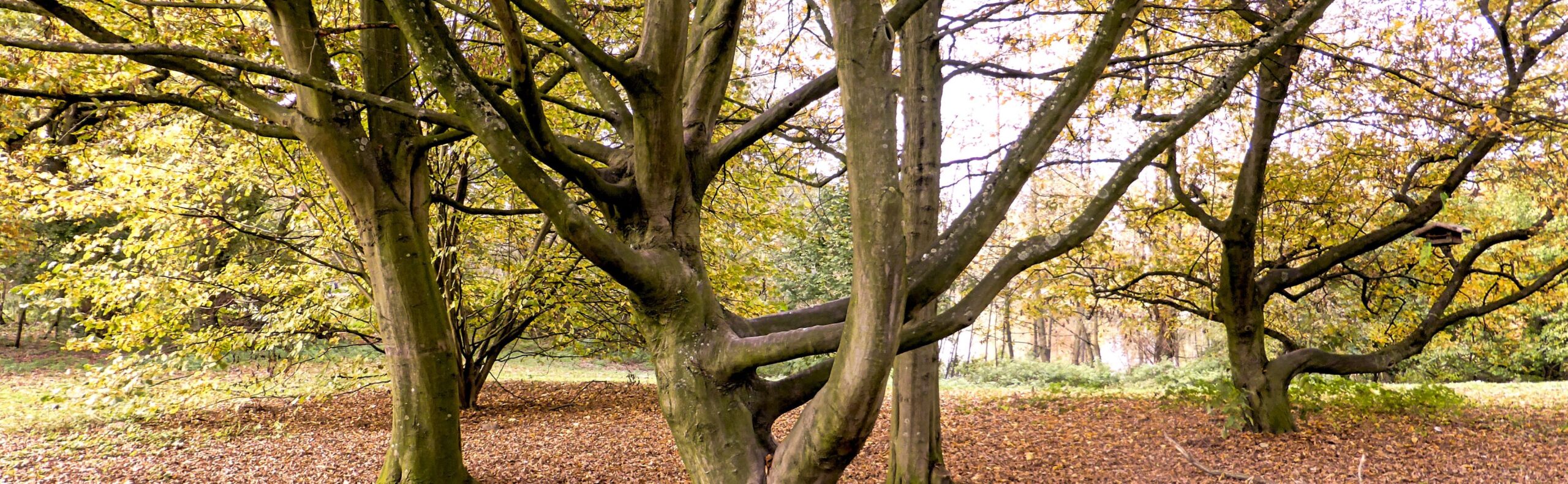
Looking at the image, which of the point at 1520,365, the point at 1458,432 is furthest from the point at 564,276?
the point at 1520,365

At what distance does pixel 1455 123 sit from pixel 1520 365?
16.3 metres

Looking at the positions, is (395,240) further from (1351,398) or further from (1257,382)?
(1351,398)

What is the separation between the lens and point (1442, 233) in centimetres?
592

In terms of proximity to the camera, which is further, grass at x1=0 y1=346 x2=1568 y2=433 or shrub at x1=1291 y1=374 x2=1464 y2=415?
shrub at x1=1291 y1=374 x2=1464 y2=415

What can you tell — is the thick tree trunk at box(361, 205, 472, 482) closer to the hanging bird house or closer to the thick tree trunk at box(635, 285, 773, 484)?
the thick tree trunk at box(635, 285, 773, 484)

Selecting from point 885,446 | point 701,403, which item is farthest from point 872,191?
point 885,446

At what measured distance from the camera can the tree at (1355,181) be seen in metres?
7.20

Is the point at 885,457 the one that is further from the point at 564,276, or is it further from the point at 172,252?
the point at 172,252

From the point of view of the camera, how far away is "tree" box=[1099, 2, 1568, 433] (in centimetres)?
720

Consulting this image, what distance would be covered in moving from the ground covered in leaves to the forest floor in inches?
1.0

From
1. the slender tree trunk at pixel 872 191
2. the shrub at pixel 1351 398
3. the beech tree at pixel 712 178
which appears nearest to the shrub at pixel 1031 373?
the shrub at pixel 1351 398

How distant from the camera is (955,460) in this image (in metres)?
7.05

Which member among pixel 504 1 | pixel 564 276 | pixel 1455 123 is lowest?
pixel 564 276

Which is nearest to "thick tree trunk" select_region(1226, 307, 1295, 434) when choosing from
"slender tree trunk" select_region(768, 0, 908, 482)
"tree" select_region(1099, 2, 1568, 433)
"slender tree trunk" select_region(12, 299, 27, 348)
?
"tree" select_region(1099, 2, 1568, 433)
